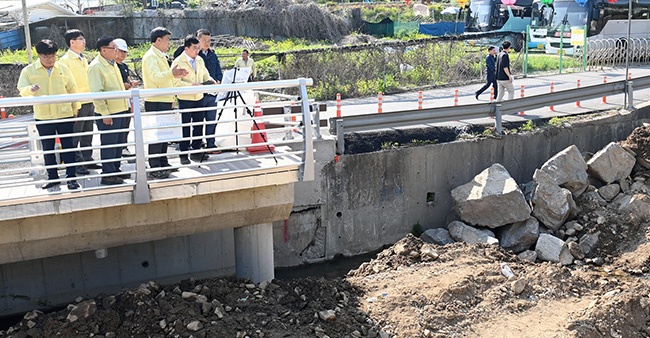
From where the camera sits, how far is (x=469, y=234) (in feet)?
40.1

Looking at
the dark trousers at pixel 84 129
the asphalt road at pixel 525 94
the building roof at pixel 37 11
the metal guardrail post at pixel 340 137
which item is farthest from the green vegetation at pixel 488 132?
the building roof at pixel 37 11

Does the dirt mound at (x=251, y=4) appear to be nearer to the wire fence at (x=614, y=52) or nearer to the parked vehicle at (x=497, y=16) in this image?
the parked vehicle at (x=497, y=16)

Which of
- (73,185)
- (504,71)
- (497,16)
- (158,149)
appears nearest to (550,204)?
(504,71)

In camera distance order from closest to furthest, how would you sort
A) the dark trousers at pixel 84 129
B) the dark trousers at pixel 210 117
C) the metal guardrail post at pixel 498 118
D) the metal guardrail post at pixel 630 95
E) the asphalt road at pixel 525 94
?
the dark trousers at pixel 84 129, the dark trousers at pixel 210 117, the metal guardrail post at pixel 498 118, the metal guardrail post at pixel 630 95, the asphalt road at pixel 525 94

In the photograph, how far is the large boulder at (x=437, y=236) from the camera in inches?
489

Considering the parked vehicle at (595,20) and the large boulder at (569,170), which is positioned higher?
the parked vehicle at (595,20)

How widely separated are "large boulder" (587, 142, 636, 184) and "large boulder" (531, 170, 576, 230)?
127cm

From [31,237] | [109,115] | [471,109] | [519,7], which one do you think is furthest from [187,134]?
[519,7]

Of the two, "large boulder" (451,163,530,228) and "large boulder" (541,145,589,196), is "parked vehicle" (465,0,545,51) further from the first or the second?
"large boulder" (451,163,530,228)

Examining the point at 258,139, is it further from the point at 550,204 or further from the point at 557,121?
the point at 557,121

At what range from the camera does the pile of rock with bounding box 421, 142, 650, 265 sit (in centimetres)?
1216

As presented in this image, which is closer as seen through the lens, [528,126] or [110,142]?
[110,142]

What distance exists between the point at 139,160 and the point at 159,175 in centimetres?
56

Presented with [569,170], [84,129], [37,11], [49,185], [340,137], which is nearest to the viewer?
[49,185]
